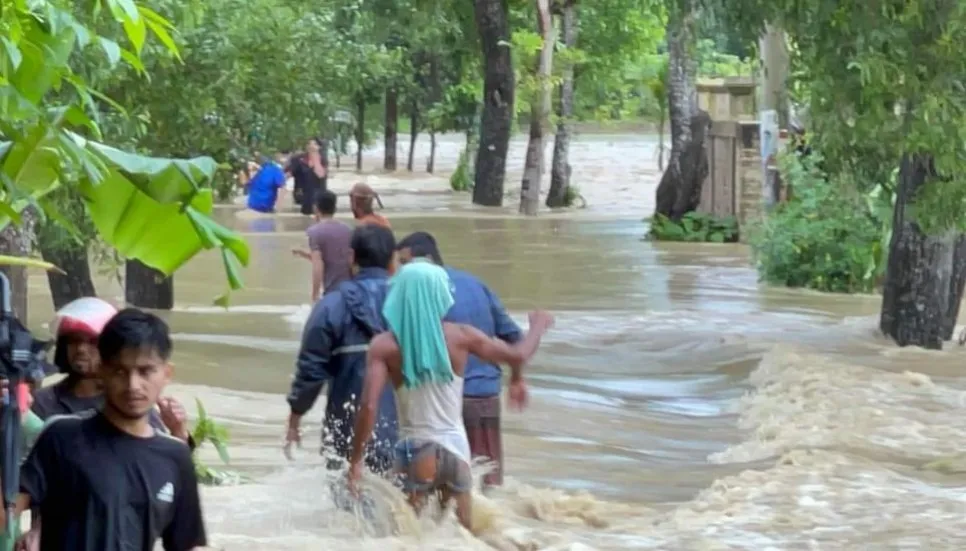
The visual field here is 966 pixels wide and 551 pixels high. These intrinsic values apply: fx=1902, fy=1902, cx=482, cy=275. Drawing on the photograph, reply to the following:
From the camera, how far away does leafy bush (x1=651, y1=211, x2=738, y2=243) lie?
30.7 metres

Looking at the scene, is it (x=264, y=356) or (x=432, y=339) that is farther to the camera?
(x=264, y=356)

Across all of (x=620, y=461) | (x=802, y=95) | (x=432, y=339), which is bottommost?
(x=620, y=461)

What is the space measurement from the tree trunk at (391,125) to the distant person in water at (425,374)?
3958 cm

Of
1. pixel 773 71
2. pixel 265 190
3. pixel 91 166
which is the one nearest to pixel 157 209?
pixel 91 166

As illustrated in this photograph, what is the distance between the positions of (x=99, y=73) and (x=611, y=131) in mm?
57492

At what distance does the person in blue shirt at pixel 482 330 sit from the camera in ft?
28.0

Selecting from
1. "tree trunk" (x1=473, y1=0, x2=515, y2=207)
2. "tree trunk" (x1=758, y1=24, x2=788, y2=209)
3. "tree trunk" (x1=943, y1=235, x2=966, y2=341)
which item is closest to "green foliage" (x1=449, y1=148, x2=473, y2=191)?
"tree trunk" (x1=473, y1=0, x2=515, y2=207)

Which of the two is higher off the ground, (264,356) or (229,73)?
(229,73)

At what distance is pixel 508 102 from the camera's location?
3738 centimetres

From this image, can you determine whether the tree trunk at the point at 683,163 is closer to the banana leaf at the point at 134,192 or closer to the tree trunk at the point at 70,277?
the tree trunk at the point at 70,277

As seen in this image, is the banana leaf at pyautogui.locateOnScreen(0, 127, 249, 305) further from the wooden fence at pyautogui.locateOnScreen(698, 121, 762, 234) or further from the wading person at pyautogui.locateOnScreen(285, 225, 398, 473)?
the wooden fence at pyautogui.locateOnScreen(698, 121, 762, 234)

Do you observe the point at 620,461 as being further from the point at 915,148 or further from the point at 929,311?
the point at 929,311

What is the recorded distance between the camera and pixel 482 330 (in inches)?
333

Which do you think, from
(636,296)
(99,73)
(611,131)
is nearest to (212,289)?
(636,296)
